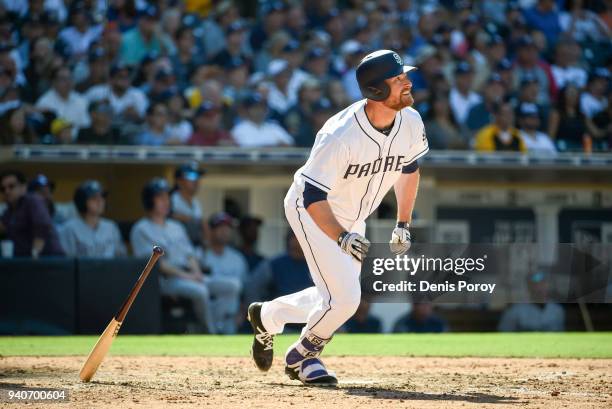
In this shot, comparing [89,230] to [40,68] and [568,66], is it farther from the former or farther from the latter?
[568,66]

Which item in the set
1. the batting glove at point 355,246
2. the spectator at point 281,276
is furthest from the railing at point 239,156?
the batting glove at point 355,246

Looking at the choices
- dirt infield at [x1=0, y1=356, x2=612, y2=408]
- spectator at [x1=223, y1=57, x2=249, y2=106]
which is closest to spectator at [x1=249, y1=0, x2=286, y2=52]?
spectator at [x1=223, y1=57, x2=249, y2=106]

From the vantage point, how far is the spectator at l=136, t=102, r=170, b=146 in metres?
11.0

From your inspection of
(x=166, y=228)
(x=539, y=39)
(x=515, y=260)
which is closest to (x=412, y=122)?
(x=515, y=260)

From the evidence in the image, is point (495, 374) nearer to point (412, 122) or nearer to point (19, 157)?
point (412, 122)

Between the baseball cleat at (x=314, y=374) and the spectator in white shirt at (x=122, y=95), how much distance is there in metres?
6.20

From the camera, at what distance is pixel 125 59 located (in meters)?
12.2

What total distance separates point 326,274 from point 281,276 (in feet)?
15.0

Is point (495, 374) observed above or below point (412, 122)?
below

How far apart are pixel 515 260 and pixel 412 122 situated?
2.87m

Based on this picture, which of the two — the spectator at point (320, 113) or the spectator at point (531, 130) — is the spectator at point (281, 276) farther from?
the spectator at point (531, 130)

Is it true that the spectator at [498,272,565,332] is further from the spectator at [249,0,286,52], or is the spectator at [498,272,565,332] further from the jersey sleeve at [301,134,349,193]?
the jersey sleeve at [301,134,349,193]

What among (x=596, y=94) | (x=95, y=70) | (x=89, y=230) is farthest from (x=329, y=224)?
(x=596, y=94)

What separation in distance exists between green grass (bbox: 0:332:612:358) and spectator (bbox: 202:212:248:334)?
2.14 feet
